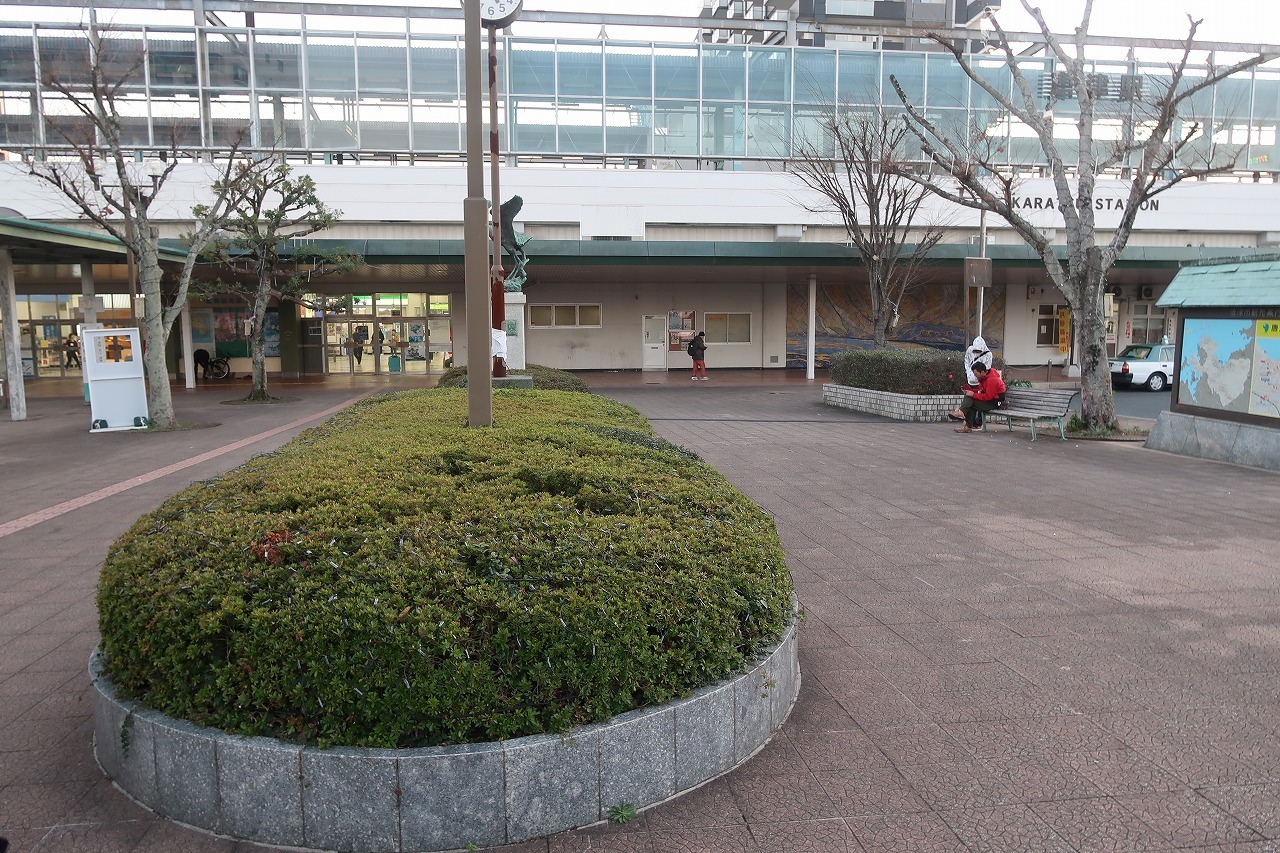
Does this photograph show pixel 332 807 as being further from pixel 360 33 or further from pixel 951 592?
pixel 360 33

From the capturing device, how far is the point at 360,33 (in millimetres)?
28094

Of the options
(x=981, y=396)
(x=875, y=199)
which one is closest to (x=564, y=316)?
(x=875, y=199)

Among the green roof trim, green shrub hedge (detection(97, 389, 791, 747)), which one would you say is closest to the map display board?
green shrub hedge (detection(97, 389, 791, 747))

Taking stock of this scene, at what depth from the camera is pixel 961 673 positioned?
4500mm

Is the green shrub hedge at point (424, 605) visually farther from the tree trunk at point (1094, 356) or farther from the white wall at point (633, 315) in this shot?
the white wall at point (633, 315)

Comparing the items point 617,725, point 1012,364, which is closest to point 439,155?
point 1012,364

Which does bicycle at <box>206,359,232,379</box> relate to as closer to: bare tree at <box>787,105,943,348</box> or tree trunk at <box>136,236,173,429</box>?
tree trunk at <box>136,236,173,429</box>

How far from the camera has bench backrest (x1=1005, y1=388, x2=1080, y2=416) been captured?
13.8 metres

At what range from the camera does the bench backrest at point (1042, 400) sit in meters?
13.8

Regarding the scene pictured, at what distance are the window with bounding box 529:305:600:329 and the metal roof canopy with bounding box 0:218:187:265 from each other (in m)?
12.5

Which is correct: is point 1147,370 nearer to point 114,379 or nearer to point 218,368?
point 114,379

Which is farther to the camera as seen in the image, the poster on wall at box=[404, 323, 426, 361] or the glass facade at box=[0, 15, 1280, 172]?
the poster on wall at box=[404, 323, 426, 361]

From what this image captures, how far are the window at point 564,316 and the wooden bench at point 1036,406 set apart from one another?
18.5 meters

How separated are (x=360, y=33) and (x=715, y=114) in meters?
11.8
